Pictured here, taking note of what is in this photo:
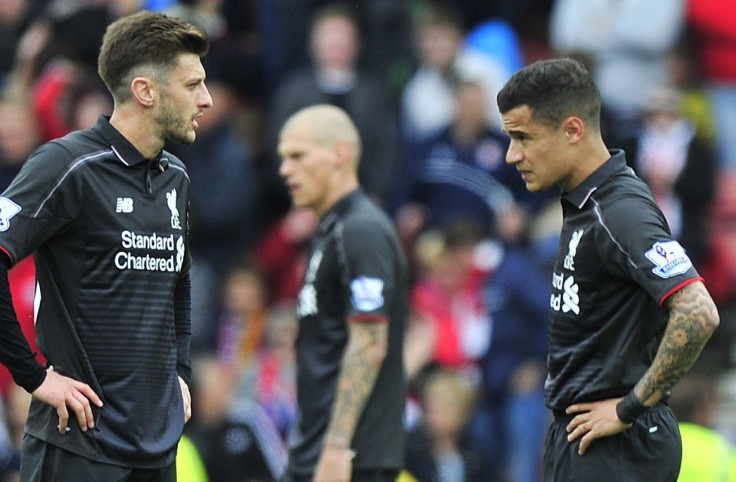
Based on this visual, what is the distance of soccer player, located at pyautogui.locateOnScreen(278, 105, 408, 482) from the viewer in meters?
6.95

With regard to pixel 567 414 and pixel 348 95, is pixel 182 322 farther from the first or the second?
pixel 348 95

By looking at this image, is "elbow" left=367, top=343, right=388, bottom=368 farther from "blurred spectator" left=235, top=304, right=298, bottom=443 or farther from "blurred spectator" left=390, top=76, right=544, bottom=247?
"blurred spectator" left=390, top=76, right=544, bottom=247

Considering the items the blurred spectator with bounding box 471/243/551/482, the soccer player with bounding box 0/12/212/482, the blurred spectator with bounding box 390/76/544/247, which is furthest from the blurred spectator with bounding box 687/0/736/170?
the soccer player with bounding box 0/12/212/482

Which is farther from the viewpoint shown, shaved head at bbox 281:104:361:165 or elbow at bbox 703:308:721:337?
shaved head at bbox 281:104:361:165

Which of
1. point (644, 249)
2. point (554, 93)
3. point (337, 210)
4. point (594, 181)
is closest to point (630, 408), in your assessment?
point (644, 249)

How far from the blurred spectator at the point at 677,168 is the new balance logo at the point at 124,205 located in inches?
212

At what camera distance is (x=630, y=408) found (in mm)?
5281

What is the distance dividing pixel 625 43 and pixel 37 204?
23.0 ft

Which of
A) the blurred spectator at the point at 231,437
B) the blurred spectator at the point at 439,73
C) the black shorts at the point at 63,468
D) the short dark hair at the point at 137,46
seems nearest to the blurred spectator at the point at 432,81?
the blurred spectator at the point at 439,73

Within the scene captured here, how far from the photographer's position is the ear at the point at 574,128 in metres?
5.53

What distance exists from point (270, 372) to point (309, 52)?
289 centimetres

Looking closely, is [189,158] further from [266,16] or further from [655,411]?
[655,411]

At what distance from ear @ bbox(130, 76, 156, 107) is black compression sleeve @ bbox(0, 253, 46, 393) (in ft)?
2.62

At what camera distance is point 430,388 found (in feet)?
32.6
